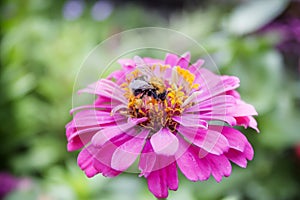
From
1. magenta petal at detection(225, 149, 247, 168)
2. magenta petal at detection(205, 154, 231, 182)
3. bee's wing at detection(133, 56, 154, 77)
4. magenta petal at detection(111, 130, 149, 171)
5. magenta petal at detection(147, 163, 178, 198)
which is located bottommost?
magenta petal at detection(225, 149, 247, 168)

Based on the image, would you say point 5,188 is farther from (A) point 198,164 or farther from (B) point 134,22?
(B) point 134,22

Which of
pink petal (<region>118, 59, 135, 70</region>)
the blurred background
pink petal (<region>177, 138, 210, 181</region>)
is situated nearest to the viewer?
pink petal (<region>177, 138, 210, 181</region>)

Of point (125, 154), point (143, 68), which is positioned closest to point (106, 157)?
point (125, 154)

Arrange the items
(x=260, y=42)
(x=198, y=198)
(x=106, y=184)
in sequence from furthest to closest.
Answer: (x=260, y=42) < (x=106, y=184) < (x=198, y=198)

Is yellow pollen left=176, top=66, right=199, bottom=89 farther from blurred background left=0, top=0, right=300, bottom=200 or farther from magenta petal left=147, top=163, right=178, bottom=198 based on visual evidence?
blurred background left=0, top=0, right=300, bottom=200

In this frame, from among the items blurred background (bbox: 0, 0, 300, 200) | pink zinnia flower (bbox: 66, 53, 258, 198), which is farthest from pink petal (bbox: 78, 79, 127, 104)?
blurred background (bbox: 0, 0, 300, 200)


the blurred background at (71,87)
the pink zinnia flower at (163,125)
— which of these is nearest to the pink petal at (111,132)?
the pink zinnia flower at (163,125)

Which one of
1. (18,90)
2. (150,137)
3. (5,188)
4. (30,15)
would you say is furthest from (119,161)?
(30,15)

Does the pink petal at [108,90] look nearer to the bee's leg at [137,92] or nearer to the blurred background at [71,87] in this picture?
the bee's leg at [137,92]
